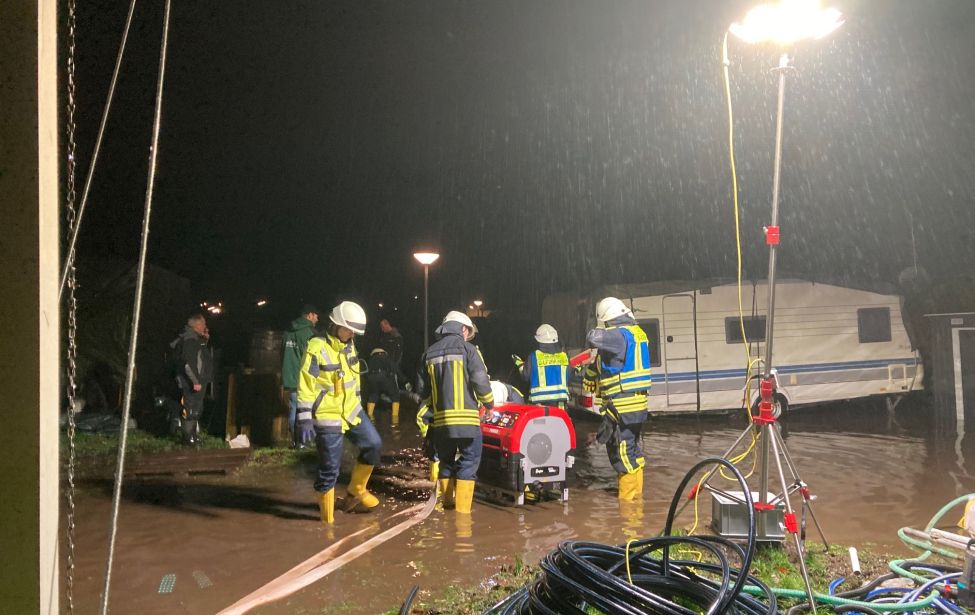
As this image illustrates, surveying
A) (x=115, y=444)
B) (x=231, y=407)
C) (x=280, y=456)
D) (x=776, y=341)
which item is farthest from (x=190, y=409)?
(x=776, y=341)

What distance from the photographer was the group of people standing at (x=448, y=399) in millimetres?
6652

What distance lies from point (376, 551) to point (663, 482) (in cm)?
420

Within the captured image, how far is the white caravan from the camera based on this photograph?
14.0m

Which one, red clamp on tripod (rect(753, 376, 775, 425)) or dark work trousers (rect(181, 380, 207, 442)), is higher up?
red clamp on tripod (rect(753, 376, 775, 425))

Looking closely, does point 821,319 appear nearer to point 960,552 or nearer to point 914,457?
point 914,457

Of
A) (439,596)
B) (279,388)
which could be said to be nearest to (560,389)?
(279,388)

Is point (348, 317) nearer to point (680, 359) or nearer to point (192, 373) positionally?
point (192, 373)

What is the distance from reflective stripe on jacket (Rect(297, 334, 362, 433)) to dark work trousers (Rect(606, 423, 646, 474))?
2857mm

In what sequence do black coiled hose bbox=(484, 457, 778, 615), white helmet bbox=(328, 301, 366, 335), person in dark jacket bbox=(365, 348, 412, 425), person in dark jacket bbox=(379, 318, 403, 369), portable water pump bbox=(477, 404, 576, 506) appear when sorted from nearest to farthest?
black coiled hose bbox=(484, 457, 778, 615) < white helmet bbox=(328, 301, 366, 335) < portable water pump bbox=(477, 404, 576, 506) < person in dark jacket bbox=(365, 348, 412, 425) < person in dark jacket bbox=(379, 318, 403, 369)

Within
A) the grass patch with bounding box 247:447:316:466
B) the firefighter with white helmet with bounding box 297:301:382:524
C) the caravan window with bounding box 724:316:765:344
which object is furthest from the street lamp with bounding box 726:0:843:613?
the caravan window with bounding box 724:316:765:344

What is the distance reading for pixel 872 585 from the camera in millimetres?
4211

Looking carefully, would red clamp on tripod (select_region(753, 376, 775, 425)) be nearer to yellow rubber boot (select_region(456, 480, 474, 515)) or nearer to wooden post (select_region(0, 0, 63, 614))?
yellow rubber boot (select_region(456, 480, 474, 515))

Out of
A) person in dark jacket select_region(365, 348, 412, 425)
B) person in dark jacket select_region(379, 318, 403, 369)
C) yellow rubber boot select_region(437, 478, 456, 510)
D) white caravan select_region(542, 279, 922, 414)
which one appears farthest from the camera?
person in dark jacket select_region(379, 318, 403, 369)

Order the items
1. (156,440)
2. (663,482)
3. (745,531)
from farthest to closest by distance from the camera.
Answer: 1. (156,440)
2. (663,482)
3. (745,531)
